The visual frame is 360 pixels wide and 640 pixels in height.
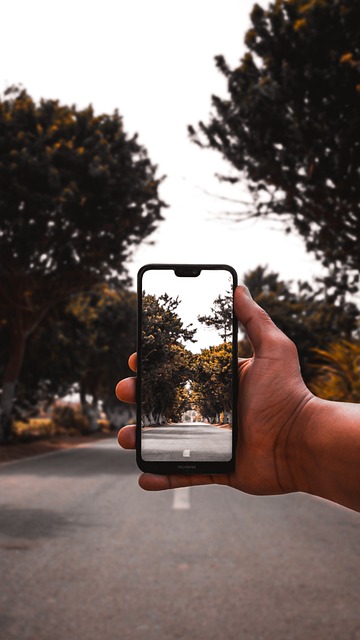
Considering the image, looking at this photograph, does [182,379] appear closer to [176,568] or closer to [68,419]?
[176,568]

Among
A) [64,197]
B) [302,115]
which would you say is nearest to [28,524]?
[302,115]

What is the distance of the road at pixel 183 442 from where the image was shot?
265cm

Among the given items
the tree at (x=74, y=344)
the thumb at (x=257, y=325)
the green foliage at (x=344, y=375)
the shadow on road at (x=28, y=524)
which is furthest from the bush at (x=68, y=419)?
the thumb at (x=257, y=325)

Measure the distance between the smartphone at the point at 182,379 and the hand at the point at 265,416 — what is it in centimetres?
5

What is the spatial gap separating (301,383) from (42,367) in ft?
114

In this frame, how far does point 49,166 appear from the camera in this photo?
25547 mm

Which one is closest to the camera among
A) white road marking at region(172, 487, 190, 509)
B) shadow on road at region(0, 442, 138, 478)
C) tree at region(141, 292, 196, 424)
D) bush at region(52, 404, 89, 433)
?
tree at region(141, 292, 196, 424)

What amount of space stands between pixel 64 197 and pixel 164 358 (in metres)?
23.3

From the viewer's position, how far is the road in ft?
8.68

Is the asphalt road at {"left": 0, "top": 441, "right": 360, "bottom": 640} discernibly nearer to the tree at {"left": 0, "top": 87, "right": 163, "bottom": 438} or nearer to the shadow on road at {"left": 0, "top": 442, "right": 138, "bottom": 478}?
the shadow on road at {"left": 0, "top": 442, "right": 138, "bottom": 478}

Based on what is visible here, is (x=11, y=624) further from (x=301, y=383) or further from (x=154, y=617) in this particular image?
(x=301, y=383)

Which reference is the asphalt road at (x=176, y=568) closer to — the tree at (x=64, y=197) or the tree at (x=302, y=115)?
the tree at (x=302, y=115)

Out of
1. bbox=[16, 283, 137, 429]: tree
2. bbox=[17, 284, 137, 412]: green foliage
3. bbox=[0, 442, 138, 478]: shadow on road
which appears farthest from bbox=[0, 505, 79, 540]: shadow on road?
bbox=[16, 283, 137, 429]: tree

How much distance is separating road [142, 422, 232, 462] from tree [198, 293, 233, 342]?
0.31 m
